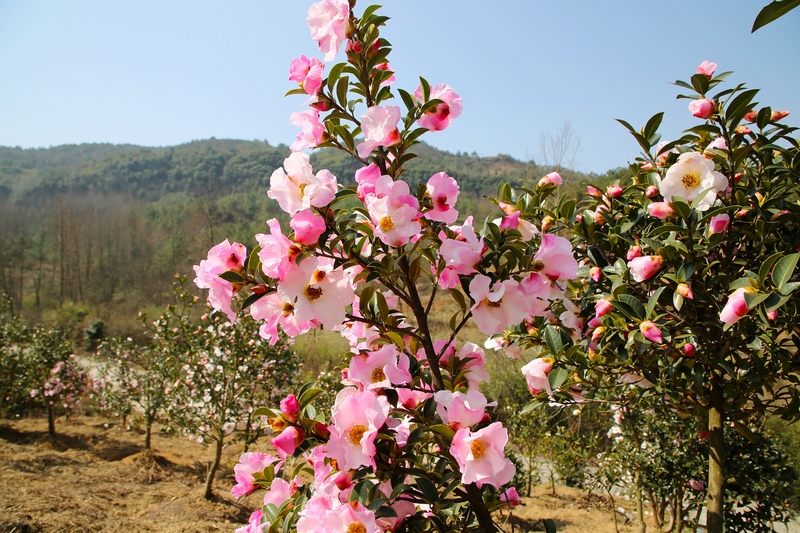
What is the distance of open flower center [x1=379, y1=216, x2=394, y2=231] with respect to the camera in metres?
0.92

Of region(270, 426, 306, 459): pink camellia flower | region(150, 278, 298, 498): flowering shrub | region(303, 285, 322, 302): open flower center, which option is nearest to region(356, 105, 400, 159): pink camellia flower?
region(303, 285, 322, 302): open flower center

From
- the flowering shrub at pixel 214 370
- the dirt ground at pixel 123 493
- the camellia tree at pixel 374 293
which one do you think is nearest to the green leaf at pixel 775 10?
the camellia tree at pixel 374 293

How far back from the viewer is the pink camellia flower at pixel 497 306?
37.2 inches

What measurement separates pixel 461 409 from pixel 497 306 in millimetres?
236

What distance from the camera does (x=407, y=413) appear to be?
990 mm

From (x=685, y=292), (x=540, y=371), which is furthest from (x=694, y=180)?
(x=540, y=371)

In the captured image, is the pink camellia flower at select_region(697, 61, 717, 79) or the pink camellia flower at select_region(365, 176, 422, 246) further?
the pink camellia flower at select_region(697, 61, 717, 79)

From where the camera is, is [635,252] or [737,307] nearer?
[737,307]

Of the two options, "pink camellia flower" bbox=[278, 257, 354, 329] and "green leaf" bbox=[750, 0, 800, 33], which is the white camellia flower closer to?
"green leaf" bbox=[750, 0, 800, 33]

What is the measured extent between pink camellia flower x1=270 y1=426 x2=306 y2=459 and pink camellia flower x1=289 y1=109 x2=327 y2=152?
618 mm

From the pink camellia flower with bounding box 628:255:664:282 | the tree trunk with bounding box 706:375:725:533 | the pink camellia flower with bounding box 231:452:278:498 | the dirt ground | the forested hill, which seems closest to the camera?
the pink camellia flower with bounding box 231:452:278:498

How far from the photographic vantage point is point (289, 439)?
35.0 inches

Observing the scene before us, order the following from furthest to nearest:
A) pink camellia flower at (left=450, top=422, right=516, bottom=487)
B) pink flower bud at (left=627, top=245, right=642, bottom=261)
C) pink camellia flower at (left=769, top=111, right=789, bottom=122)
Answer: pink camellia flower at (left=769, top=111, right=789, bottom=122) → pink flower bud at (left=627, top=245, right=642, bottom=261) → pink camellia flower at (left=450, top=422, right=516, bottom=487)

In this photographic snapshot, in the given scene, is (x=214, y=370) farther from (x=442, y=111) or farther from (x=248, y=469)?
(x=442, y=111)
